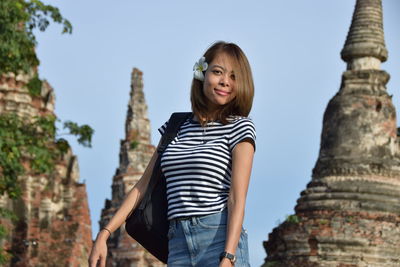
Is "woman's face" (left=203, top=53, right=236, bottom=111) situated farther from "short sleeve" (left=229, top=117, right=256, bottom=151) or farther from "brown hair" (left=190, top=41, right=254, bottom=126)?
"short sleeve" (left=229, top=117, right=256, bottom=151)

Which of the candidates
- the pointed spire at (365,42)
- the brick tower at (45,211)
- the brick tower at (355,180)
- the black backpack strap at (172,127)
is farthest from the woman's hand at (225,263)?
the pointed spire at (365,42)

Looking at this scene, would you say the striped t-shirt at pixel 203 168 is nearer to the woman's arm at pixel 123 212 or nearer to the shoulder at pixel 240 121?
the shoulder at pixel 240 121

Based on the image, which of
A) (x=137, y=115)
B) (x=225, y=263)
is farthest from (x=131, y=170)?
(x=225, y=263)

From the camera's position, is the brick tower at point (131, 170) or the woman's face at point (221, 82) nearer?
the woman's face at point (221, 82)

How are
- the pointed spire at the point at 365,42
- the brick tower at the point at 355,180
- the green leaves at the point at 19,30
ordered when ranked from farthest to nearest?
the pointed spire at the point at 365,42
the brick tower at the point at 355,180
the green leaves at the point at 19,30

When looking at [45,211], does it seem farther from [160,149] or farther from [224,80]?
[224,80]

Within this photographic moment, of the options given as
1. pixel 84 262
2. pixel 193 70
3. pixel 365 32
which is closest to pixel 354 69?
pixel 365 32

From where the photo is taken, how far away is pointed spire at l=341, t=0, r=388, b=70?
19891 millimetres

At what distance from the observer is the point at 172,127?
4.36 meters

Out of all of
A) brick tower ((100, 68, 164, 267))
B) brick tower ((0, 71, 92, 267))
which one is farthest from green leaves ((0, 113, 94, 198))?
brick tower ((100, 68, 164, 267))

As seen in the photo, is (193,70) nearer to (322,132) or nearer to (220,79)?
(220,79)

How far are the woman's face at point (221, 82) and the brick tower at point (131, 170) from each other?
845 inches

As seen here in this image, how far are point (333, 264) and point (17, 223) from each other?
7.04 metres

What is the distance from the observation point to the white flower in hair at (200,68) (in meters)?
4.28
